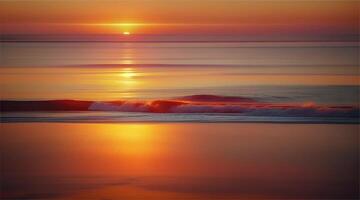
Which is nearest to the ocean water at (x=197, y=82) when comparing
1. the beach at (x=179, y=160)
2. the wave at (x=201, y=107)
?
the wave at (x=201, y=107)

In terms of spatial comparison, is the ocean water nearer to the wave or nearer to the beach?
the wave

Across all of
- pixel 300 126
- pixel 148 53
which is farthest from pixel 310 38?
pixel 300 126

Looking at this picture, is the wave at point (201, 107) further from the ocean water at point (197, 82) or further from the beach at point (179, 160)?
the beach at point (179, 160)

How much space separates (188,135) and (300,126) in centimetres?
96

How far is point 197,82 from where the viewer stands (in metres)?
6.33

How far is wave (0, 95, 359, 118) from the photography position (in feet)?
15.1

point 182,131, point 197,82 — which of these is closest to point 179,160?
point 182,131

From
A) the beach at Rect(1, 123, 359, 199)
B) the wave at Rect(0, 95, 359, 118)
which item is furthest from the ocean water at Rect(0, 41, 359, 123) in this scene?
the beach at Rect(1, 123, 359, 199)

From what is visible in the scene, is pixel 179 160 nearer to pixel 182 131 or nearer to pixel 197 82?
pixel 182 131

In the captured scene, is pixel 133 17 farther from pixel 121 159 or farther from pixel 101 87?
Result: pixel 121 159

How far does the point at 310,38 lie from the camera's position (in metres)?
7.98

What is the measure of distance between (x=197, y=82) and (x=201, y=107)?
148 centimetres

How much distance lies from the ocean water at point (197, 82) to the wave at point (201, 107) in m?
0.01

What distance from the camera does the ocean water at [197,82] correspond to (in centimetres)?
461
